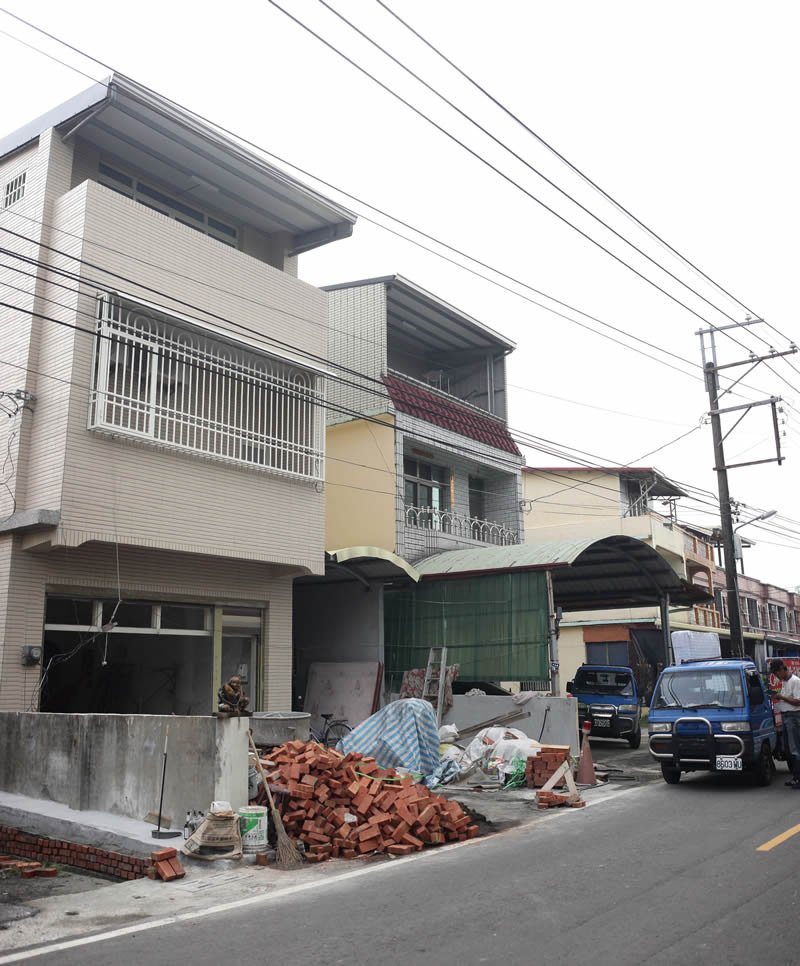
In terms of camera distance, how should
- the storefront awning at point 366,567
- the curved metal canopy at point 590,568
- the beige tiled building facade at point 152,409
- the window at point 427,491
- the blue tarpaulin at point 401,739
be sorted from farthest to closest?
1. the window at point 427,491
2. the curved metal canopy at point 590,568
3. the storefront awning at point 366,567
4. the blue tarpaulin at point 401,739
5. the beige tiled building facade at point 152,409

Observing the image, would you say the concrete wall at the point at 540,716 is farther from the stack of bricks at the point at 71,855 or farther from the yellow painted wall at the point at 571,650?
the yellow painted wall at the point at 571,650

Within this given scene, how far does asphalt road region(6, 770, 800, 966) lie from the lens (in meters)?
5.54

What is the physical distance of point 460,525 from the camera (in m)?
23.7

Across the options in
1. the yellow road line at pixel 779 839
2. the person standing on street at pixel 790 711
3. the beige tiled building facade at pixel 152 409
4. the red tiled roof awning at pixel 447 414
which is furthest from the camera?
the red tiled roof awning at pixel 447 414

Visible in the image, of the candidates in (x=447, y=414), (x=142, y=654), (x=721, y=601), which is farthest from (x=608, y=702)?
(x=721, y=601)

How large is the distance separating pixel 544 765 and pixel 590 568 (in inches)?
350

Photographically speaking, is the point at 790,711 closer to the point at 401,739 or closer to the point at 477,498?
the point at 401,739

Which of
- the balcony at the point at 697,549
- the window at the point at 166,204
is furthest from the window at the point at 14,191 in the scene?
the balcony at the point at 697,549

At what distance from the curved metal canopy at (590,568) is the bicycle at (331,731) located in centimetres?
366

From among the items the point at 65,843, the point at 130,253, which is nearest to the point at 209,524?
the point at 130,253

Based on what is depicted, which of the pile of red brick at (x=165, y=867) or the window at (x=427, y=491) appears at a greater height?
the window at (x=427, y=491)

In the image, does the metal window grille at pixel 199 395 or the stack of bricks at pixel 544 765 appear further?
the metal window grille at pixel 199 395

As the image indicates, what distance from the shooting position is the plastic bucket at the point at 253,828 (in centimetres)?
878

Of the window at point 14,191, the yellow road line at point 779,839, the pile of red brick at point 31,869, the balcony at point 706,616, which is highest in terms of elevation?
the window at point 14,191
